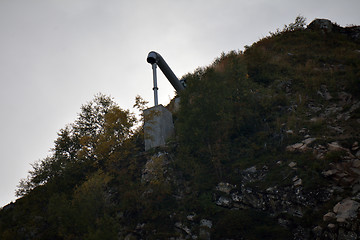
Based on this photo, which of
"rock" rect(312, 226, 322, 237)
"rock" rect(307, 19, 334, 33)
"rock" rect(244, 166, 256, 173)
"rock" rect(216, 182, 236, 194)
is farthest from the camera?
"rock" rect(307, 19, 334, 33)

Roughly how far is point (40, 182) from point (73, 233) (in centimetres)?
1321

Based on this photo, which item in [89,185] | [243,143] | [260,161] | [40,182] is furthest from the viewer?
[40,182]

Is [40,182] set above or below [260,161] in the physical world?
above

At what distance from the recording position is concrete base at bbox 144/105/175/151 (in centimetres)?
2476

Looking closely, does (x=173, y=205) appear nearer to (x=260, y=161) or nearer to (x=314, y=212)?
(x=260, y=161)

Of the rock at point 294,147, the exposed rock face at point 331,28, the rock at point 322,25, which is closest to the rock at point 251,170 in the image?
the rock at point 294,147

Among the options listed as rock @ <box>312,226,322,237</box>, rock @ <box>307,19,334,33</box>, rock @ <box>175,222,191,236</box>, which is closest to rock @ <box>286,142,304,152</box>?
rock @ <box>312,226,322,237</box>

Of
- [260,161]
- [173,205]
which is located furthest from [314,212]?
[173,205]

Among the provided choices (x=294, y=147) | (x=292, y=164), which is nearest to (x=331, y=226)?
(x=292, y=164)

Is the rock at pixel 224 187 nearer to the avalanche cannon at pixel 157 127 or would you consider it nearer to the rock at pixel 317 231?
the rock at pixel 317 231

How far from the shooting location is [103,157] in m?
22.8

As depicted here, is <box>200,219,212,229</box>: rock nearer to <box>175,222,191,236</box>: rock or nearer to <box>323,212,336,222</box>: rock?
<box>175,222,191,236</box>: rock

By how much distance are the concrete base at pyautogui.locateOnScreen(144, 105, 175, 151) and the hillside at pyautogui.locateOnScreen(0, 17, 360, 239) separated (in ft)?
2.93

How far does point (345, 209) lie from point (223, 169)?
877 cm
